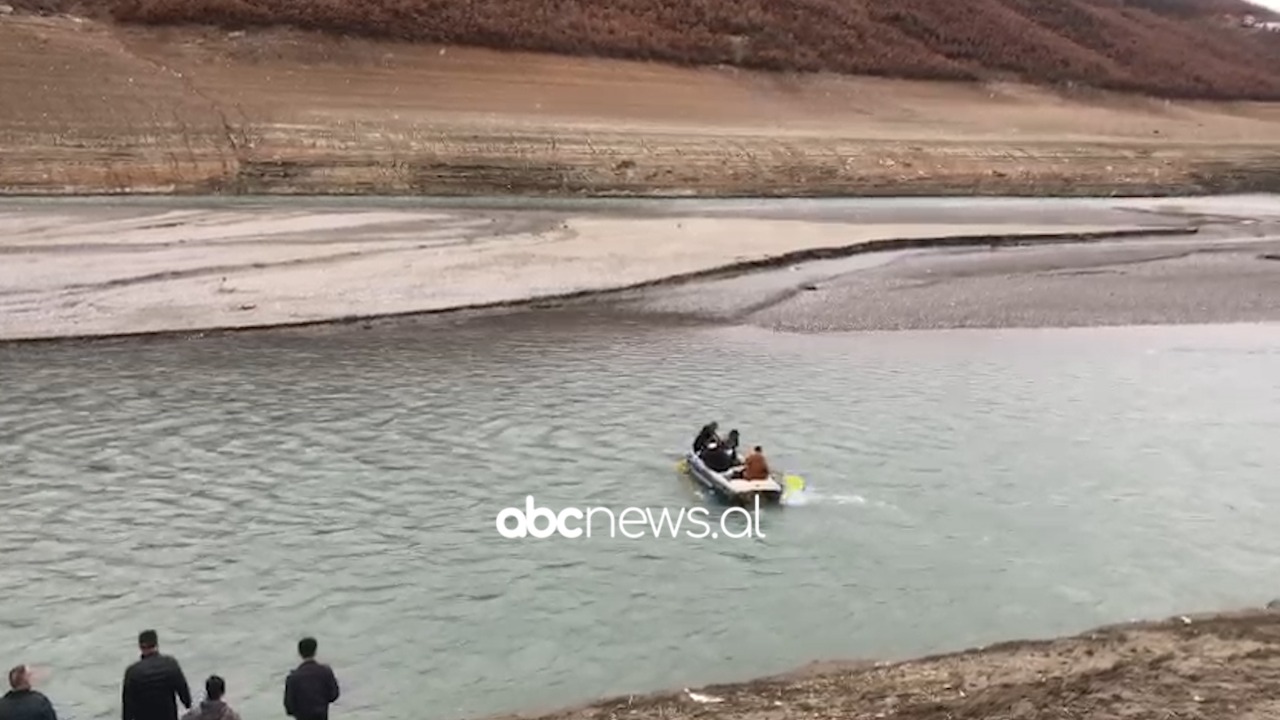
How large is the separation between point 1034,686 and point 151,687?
312 inches

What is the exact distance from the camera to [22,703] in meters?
9.27

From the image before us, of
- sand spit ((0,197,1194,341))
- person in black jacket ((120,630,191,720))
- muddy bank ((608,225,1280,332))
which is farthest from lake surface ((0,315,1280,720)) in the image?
muddy bank ((608,225,1280,332))

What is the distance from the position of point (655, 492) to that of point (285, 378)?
378 inches

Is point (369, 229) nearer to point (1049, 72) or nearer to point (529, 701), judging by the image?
point (529, 701)

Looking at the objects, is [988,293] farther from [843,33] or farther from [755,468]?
[843,33]

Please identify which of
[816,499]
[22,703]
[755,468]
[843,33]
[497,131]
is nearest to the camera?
[22,703]

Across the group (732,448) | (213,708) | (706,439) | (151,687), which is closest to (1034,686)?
(213,708)

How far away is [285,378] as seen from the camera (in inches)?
989

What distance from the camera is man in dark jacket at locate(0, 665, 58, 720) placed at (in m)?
9.20

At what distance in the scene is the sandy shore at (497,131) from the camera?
52.4 m

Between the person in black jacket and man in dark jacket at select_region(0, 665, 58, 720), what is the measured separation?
0.65 m

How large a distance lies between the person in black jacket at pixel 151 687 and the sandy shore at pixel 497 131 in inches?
1673

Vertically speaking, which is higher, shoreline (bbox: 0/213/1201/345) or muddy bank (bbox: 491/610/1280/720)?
shoreline (bbox: 0/213/1201/345)

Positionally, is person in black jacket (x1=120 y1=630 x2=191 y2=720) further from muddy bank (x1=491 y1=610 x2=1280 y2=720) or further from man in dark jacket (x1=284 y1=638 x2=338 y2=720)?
muddy bank (x1=491 y1=610 x2=1280 y2=720)
